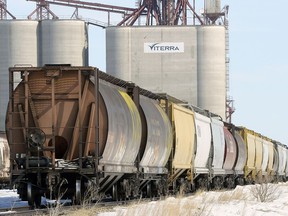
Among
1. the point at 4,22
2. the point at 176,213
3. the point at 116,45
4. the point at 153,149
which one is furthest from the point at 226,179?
the point at 4,22

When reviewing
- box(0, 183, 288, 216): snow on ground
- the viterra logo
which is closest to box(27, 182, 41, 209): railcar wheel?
box(0, 183, 288, 216): snow on ground

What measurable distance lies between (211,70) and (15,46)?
21.0 meters

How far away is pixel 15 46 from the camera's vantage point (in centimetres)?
7638

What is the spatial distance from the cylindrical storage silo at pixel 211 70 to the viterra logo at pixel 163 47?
7.10 feet

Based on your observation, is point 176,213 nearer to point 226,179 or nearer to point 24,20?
point 226,179

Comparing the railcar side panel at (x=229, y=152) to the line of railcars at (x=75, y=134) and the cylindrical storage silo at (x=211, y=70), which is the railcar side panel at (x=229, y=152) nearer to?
the line of railcars at (x=75, y=134)

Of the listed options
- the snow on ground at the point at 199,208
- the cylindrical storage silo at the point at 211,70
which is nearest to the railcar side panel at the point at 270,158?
the cylindrical storage silo at the point at 211,70

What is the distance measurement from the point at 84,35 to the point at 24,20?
668cm

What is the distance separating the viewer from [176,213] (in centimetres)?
1314

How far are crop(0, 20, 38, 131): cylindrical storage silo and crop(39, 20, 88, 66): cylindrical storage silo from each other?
1063 millimetres

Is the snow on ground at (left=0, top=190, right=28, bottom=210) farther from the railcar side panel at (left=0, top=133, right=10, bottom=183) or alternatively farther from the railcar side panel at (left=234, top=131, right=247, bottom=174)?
the railcar side panel at (left=234, top=131, right=247, bottom=174)

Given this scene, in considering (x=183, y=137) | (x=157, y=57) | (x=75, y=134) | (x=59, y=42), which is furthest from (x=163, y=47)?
(x=75, y=134)

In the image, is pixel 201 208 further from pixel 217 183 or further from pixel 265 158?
pixel 265 158

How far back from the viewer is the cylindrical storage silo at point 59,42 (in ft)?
252
